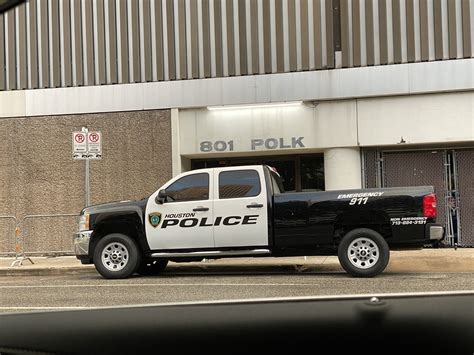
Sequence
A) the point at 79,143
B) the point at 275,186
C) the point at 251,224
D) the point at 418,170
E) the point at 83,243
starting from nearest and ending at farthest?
the point at 251,224 < the point at 275,186 < the point at 83,243 < the point at 79,143 < the point at 418,170

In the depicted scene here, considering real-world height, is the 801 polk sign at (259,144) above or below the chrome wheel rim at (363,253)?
above

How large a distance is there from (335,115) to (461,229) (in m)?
4.25

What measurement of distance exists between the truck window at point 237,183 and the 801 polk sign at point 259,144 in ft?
16.7

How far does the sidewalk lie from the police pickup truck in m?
1.45

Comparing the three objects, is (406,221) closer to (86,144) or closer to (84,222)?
(84,222)

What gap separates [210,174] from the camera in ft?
35.6

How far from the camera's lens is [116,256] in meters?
10.9

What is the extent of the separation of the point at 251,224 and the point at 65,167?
7.95 m

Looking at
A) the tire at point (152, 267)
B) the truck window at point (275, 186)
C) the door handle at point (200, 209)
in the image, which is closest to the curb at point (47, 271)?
the tire at point (152, 267)

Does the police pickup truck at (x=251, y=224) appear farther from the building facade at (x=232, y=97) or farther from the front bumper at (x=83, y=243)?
the building facade at (x=232, y=97)

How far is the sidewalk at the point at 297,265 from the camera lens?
11688mm

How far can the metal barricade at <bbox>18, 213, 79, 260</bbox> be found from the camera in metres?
16.0

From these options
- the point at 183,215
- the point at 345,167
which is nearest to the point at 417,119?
the point at 345,167

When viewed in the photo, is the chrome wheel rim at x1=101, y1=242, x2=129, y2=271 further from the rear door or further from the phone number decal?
the phone number decal
